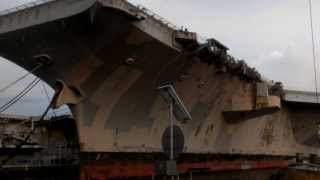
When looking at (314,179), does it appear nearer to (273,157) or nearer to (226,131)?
(226,131)

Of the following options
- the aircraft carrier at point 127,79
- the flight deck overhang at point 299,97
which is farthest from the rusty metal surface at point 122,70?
the flight deck overhang at point 299,97

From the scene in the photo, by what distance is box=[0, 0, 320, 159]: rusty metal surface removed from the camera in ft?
46.1

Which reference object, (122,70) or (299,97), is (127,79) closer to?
(122,70)

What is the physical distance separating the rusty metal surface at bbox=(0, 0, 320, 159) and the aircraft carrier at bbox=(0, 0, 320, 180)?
0.11ft

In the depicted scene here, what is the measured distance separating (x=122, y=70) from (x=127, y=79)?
41cm

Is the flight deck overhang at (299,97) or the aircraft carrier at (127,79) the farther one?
the flight deck overhang at (299,97)

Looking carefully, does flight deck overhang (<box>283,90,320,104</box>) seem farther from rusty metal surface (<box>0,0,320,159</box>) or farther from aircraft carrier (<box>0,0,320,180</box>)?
rusty metal surface (<box>0,0,320,159</box>)

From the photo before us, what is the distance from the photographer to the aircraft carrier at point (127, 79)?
46.1 ft

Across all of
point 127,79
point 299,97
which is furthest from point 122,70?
point 299,97

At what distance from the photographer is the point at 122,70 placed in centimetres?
1559

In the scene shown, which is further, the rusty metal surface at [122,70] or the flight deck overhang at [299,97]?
the flight deck overhang at [299,97]

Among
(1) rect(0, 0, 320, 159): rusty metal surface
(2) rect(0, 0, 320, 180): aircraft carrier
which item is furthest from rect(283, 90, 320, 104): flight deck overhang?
(1) rect(0, 0, 320, 159): rusty metal surface

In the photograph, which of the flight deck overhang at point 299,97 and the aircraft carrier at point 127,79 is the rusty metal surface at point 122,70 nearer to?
the aircraft carrier at point 127,79

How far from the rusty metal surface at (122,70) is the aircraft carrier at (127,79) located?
0.03m
